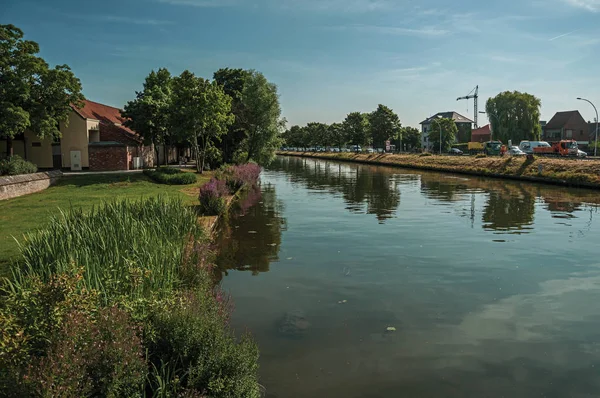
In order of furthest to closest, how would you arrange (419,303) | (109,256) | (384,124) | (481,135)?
(481,135)
(384,124)
(419,303)
(109,256)

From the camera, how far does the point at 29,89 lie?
3341 cm

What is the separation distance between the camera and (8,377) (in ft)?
14.8

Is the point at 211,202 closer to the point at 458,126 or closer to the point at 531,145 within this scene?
the point at 531,145

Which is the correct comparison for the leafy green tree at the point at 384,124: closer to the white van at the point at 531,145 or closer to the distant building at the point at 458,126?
the white van at the point at 531,145

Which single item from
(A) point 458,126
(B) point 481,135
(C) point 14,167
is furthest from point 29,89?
(A) point 458,126

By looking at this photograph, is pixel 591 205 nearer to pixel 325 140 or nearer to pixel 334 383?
pixel 334 383

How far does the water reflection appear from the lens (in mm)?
14789

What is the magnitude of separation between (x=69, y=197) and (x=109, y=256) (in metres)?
20.5

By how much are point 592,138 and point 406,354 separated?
400ft

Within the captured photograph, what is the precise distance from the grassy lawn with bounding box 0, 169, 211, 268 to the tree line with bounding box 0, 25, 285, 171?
16.5ft

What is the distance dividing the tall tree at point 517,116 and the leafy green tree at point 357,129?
94.7 feet

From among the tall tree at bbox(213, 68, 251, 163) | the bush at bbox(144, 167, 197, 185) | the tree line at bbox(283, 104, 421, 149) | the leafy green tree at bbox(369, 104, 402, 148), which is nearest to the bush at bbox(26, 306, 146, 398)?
the bush at bbox(144, 167, 197, 185)

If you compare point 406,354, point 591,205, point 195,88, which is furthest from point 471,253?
point 195,88

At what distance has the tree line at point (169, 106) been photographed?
32500 mm
